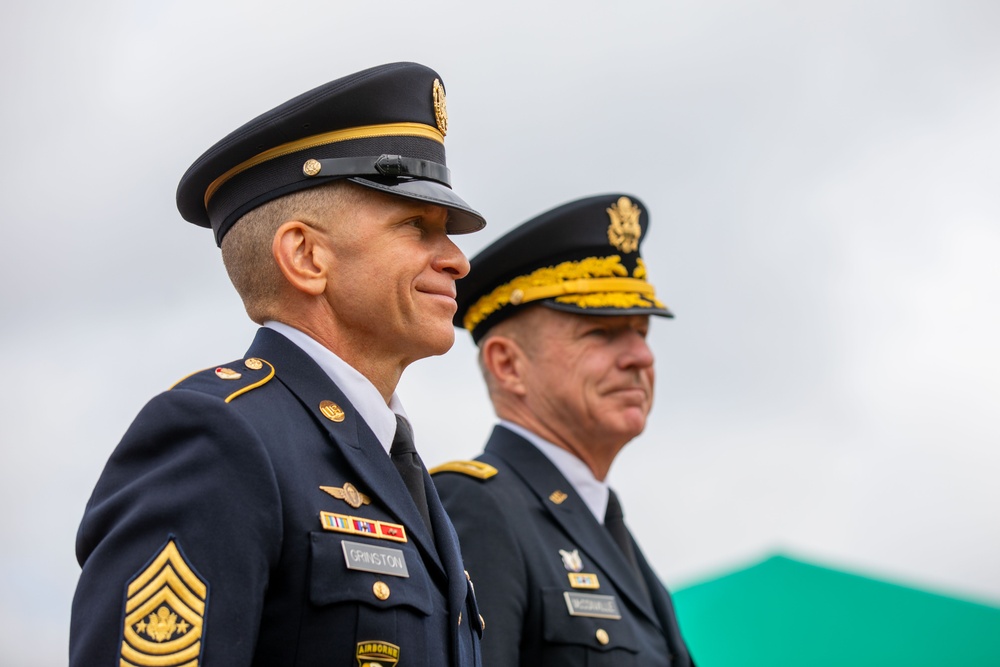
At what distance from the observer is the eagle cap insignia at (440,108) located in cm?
343

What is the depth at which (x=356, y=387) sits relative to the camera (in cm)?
303

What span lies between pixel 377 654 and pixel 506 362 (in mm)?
2576

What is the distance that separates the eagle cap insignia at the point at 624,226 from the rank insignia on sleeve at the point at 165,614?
319 cm

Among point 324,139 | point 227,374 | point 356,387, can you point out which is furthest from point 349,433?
point 324,139

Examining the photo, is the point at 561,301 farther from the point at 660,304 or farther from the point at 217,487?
the point at 217,487

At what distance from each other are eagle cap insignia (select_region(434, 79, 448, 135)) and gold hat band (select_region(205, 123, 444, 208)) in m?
0.10

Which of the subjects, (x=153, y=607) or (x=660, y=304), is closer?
(x=153, y=607)

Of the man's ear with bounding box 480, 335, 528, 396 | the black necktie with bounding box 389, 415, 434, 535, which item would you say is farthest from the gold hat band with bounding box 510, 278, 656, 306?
the black necktie with bounding box 389, 415, 434, 535

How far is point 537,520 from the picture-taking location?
4461 millimetres

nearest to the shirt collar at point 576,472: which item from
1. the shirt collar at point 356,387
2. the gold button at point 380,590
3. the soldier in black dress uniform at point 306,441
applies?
the soldier in black dress uniform at point 306,441

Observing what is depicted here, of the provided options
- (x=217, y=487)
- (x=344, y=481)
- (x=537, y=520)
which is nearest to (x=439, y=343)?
(x=344, y=481)

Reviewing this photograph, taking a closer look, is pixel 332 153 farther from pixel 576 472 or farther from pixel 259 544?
pixel 576 472

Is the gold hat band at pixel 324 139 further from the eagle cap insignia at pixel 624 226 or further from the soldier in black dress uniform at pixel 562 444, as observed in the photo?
the eagle cap insignia at pixel 624 226

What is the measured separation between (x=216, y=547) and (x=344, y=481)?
427 millimetres
